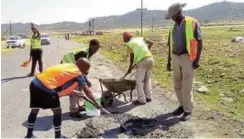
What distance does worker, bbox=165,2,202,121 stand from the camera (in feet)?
24.4

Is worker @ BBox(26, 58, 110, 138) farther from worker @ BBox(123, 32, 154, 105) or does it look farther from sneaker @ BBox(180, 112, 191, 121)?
worker @ BBox(123, 32, 154, 105)

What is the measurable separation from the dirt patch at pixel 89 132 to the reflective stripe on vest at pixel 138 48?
233 centimetres

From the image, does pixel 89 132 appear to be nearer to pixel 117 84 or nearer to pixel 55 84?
pixel 55 84

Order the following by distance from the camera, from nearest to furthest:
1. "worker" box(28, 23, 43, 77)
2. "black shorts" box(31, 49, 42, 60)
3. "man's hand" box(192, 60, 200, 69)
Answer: "man's hand" box(192, 60, 200, 69) < "worker" box(28, 23, 43, 77) < "black shorts" box(31, 49, 42, 60)

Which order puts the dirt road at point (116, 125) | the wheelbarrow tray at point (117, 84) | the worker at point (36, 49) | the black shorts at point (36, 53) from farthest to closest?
1. the black shorts at point (36, 53)
2. the worker at point (36, 49)
3. the wheelbarrow tray at point (117, 84)
4. the dirt road at point (116, 125)

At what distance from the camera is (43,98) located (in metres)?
5.95

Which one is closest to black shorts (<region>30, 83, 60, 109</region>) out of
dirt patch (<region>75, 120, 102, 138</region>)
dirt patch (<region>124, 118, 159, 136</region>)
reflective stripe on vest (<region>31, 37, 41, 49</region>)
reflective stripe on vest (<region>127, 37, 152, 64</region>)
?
dirt patch (<region>75, 120, 102, 138</region>)

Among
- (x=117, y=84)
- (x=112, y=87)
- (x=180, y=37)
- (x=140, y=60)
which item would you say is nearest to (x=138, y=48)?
(x=140, y=60)

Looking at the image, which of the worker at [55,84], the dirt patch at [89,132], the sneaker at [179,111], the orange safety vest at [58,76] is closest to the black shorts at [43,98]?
the worker at [55,84]

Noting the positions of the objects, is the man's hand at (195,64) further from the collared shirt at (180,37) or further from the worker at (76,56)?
the worker at (76,56)

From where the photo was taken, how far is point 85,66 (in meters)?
6.07

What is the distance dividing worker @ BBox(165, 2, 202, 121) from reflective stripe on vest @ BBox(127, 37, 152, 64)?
3.43ft

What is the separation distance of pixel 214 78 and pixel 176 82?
23.1 ft

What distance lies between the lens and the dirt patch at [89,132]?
22.3ft
